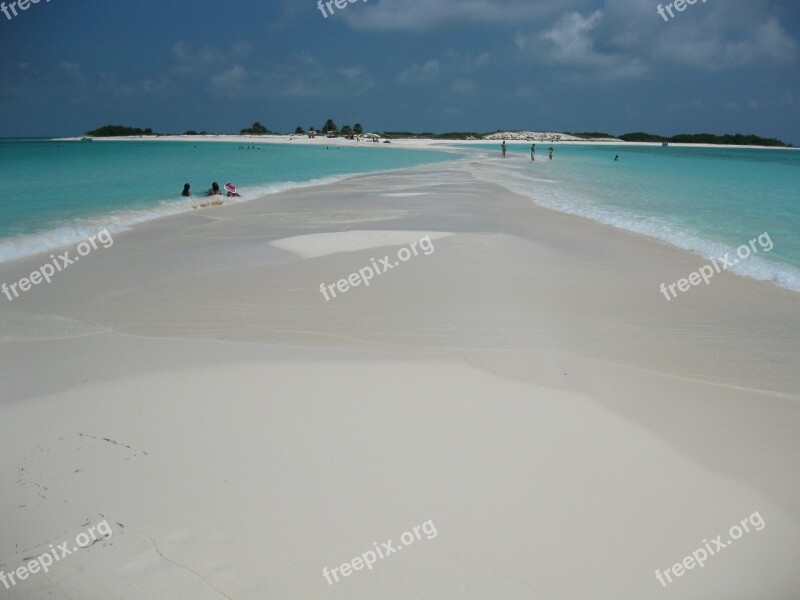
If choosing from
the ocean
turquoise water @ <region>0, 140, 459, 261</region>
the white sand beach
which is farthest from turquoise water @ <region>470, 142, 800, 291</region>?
turquoise water @ <region>0, 140, 459, 261</region>

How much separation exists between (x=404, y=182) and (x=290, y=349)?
67.3 ft

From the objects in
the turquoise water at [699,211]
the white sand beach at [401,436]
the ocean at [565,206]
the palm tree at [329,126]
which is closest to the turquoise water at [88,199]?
the ocean at [565,206]

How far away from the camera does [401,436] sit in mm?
3893

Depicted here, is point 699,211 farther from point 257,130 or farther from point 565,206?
point 257,130

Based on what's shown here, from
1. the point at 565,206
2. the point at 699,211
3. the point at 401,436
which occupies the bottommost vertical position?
the point at 401,436

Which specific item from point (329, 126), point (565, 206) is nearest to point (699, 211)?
point (565, 206)

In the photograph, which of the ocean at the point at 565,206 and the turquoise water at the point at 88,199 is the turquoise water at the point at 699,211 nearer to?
the ocean at the point at 565,206

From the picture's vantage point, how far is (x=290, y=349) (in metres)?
5.57

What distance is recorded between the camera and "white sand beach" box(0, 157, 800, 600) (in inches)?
111

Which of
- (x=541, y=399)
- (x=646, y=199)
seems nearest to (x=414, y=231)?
(x=541, y=399)

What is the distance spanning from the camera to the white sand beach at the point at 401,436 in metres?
2.82

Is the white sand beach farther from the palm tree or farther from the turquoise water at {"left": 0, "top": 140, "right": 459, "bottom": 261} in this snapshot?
the palm tree

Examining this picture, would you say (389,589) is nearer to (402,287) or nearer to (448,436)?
(448,436)

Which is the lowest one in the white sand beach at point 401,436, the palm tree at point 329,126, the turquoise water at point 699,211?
the white sand beach at point 401,436
